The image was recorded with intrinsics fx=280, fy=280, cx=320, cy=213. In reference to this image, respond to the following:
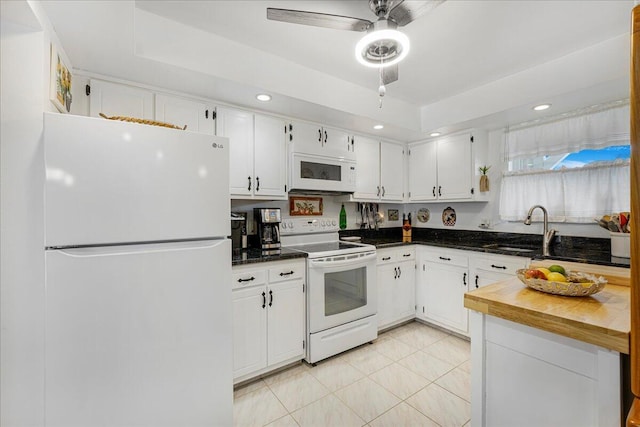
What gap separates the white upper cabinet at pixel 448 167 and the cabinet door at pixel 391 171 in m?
0.15

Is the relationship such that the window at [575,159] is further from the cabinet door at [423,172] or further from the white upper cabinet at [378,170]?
the white upper cabinet at [378,170]

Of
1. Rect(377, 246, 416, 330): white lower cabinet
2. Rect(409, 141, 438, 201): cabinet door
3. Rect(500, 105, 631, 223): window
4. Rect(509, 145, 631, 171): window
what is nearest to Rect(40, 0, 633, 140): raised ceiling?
Rect(500, 105, 631, 223): window

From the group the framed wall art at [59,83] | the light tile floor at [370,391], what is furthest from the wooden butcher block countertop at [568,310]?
the framed wall art at [59,83]

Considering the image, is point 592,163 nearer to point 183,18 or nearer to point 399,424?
point 399,424

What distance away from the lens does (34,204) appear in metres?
1.29

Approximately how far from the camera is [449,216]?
11.7ft

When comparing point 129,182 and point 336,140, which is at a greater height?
point 336,140

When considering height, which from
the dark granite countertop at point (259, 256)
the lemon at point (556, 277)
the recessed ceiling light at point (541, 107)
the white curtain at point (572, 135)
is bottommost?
the dark granite countertop at point (259, 256)

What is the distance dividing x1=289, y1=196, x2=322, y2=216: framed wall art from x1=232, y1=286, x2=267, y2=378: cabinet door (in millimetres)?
1076

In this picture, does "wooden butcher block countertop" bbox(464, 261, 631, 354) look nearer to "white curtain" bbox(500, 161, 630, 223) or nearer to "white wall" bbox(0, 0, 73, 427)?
"white curtain" bbox(500, 161, 630, 223)

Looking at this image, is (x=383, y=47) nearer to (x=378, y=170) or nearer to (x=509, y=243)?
(x=378, y=170)

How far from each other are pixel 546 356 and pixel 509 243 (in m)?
2.25

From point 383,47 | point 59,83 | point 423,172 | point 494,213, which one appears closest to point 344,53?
point 383,47

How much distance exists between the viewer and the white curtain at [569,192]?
2348 millimetres
